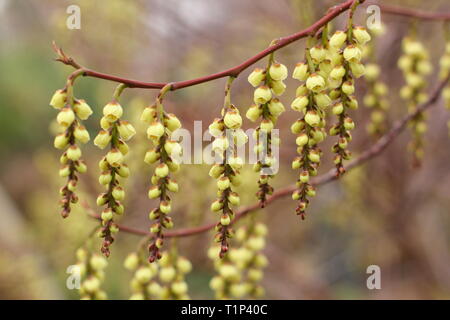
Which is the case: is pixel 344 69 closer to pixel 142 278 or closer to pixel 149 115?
pixel 149 115

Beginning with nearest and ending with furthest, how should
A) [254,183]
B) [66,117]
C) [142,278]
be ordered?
[66,117] < [142,278] < [254,183]

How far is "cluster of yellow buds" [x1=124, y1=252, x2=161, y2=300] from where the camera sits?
5.29 ft

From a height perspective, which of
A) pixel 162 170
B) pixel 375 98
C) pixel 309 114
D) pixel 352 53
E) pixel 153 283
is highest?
pixel 375 98

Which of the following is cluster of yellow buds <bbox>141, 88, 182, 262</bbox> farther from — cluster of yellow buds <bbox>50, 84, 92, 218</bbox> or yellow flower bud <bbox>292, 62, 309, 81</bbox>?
yellow flower bud <bbox>292, 62, 309, 81</bbox>

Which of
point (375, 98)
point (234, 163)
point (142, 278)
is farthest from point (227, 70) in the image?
point (375, 98)

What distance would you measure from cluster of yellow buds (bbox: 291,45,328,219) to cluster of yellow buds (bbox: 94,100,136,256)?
0.36 metres

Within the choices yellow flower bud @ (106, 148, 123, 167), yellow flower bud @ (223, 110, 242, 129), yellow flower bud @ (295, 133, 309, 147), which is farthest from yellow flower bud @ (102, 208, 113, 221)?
yellow flower bud @ (295, 133, 309, 147)

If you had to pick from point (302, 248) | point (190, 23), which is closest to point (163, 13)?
point (190, 23)

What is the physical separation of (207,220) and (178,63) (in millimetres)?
1348

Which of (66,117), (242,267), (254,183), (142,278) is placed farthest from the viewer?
(254,183)

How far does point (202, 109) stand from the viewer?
3117 mm

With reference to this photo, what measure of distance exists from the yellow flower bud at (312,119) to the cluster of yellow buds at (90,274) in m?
0.85

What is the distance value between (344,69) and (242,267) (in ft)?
2.77

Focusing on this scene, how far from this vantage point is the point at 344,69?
115cm
